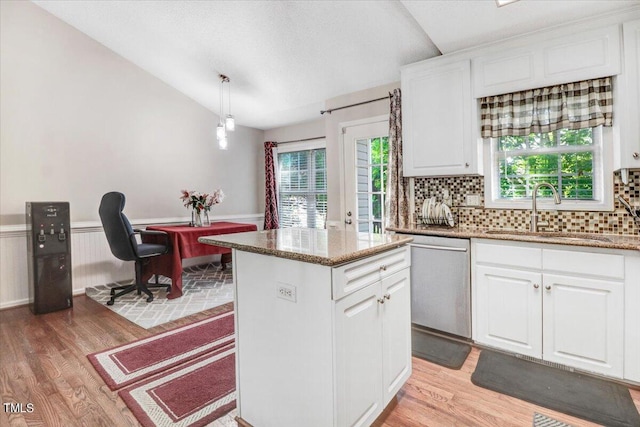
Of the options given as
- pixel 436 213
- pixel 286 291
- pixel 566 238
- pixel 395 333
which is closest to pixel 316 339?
pixel 286 291

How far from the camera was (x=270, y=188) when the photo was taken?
5.69 m

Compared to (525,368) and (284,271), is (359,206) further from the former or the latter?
(284,271)

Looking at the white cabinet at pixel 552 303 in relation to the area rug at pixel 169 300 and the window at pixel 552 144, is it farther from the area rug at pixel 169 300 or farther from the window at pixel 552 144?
the area rug at pixel 169 300

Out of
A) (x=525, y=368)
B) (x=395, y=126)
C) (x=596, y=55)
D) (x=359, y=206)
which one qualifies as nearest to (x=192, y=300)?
(x=359, y=206)

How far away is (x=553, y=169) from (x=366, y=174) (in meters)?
1.83

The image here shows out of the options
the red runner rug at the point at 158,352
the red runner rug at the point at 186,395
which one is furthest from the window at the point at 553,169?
the red runner rug at the point at 158,352

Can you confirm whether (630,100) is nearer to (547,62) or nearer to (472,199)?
(547,62)

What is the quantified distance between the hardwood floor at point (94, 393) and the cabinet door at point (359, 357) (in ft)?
0.94

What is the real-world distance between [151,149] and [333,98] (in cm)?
266

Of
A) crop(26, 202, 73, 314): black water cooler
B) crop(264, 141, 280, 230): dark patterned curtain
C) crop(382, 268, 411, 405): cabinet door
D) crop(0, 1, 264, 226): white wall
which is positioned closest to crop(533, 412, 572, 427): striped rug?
crop(382, 268, 411, 405): cabinet door

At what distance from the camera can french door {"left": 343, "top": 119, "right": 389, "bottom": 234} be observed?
145 inches

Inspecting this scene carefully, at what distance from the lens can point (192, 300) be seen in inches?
141

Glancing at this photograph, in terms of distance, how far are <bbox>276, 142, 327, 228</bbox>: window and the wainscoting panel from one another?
5.97 feet

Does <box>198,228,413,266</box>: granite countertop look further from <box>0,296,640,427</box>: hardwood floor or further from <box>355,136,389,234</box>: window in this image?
<box>355,136,389,234</box>: window
